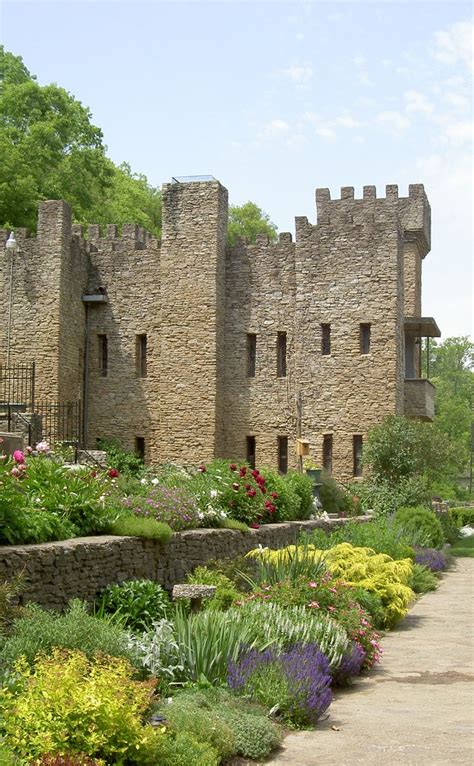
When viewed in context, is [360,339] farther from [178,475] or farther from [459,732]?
[459,732]

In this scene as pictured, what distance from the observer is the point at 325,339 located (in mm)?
28875

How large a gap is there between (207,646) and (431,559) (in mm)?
12009

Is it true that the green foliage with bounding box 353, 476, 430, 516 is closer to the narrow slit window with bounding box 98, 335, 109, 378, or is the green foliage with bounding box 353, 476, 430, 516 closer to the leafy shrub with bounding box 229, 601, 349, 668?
the narrow slit window with bounding box 98, 335, 109, 378

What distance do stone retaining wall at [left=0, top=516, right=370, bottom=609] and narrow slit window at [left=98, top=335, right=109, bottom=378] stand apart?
1652 centimetres

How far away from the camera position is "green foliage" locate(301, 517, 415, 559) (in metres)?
16.8

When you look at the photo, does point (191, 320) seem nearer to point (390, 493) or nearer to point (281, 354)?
point (281, 354)

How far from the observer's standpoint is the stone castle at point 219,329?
93.0 feet

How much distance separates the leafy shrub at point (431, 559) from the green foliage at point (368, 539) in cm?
40

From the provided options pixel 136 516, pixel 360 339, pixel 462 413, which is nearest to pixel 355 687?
pixel 136 516

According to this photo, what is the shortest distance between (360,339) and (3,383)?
10032 millimetres

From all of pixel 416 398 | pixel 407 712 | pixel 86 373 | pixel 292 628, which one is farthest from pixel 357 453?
pixel 407 712

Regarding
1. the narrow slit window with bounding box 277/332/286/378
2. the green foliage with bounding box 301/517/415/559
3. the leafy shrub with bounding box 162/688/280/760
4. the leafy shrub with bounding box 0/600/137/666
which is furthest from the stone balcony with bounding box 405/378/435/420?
the leafy shrub with bounding box 0/600/137/666

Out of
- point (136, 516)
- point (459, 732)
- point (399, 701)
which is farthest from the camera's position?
point (136, 516)

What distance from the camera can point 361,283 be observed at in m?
28.5
